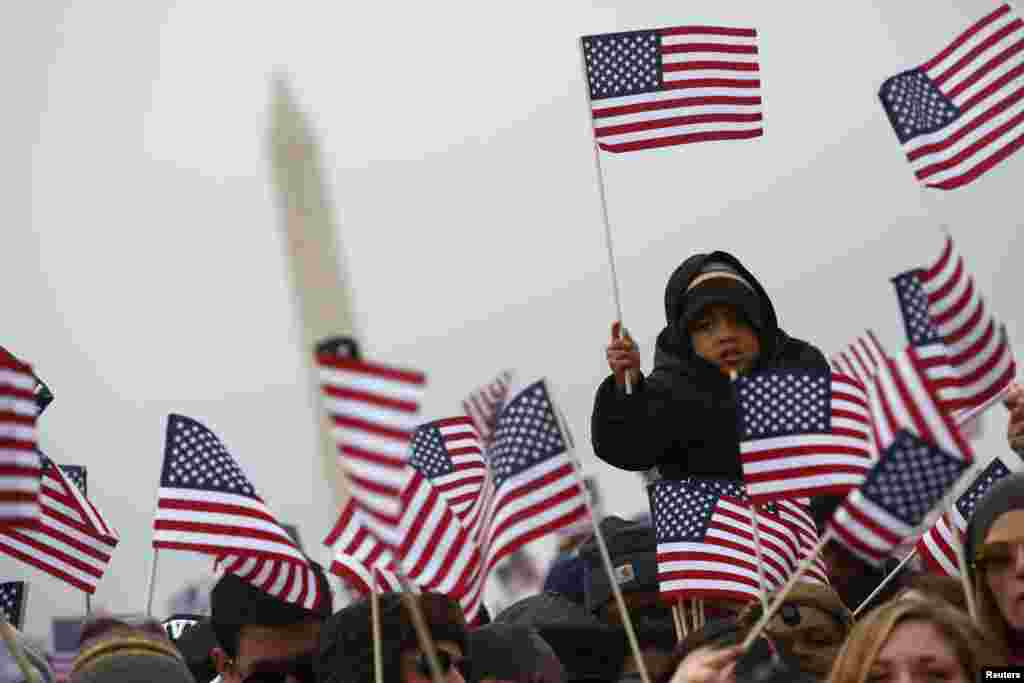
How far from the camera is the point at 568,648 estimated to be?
10.2 metres

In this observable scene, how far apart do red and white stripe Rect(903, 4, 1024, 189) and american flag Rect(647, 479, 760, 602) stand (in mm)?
1492

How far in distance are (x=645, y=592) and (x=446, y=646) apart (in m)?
1.65

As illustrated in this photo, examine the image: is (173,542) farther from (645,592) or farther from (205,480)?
(645,592)

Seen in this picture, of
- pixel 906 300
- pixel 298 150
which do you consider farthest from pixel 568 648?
pixel 298 150

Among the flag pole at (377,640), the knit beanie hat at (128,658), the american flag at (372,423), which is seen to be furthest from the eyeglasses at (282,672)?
the american flag at (372,423)

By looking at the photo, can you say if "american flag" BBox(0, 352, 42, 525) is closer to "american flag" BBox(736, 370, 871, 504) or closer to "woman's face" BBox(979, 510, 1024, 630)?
"american flag" BBox(736, 370, 871, 504)

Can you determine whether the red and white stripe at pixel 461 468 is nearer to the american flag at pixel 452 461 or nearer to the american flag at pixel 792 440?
the american flag at pixel 452 461

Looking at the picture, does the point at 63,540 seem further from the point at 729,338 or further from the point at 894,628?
the point at 894,628

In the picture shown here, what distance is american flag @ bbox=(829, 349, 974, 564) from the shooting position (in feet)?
24.0

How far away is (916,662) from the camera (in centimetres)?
702

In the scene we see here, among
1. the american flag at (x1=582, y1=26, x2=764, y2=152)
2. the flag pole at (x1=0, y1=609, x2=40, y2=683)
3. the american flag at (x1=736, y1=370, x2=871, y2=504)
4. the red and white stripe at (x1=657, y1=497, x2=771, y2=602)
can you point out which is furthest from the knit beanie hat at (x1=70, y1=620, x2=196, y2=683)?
the american flag at (x1=582, y1=26, x2=764, y2=152)

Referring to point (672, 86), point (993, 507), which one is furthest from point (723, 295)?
point (993, 507)

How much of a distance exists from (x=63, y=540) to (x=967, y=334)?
162 inches

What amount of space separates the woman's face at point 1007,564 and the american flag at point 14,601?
414 cm
